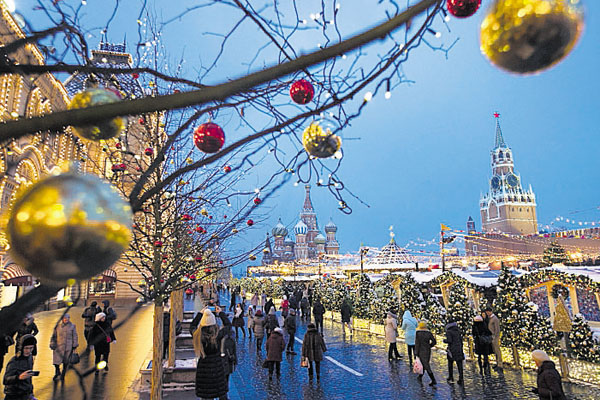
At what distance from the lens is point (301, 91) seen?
104 inches

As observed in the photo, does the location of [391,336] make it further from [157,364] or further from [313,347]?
[157,364]

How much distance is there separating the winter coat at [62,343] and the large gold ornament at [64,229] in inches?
361

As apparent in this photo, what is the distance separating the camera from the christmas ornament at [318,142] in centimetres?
238

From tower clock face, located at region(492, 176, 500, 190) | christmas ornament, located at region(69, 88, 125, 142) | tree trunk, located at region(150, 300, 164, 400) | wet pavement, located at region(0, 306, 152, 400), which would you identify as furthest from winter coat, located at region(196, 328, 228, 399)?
tower clock face, located at region(492, 176, 500, 190)

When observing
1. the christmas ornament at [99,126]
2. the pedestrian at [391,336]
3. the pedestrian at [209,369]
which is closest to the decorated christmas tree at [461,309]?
the pedestrian at [391,336]

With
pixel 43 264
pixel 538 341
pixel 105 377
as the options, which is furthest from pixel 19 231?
pixel 538 341

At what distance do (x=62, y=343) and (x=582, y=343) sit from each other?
→ 11651 mm

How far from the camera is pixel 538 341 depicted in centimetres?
911

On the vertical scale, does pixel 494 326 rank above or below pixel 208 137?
below

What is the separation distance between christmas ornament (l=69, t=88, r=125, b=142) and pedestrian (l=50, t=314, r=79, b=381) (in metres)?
8.64

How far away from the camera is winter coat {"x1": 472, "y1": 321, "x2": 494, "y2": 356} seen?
906cm

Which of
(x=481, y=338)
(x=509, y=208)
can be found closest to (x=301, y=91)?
(x=481, y=338)

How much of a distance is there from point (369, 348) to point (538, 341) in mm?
5317

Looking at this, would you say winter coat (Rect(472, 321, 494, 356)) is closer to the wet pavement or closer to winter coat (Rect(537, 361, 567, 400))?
winter coat (Rect(537, 361, 567, 400))
